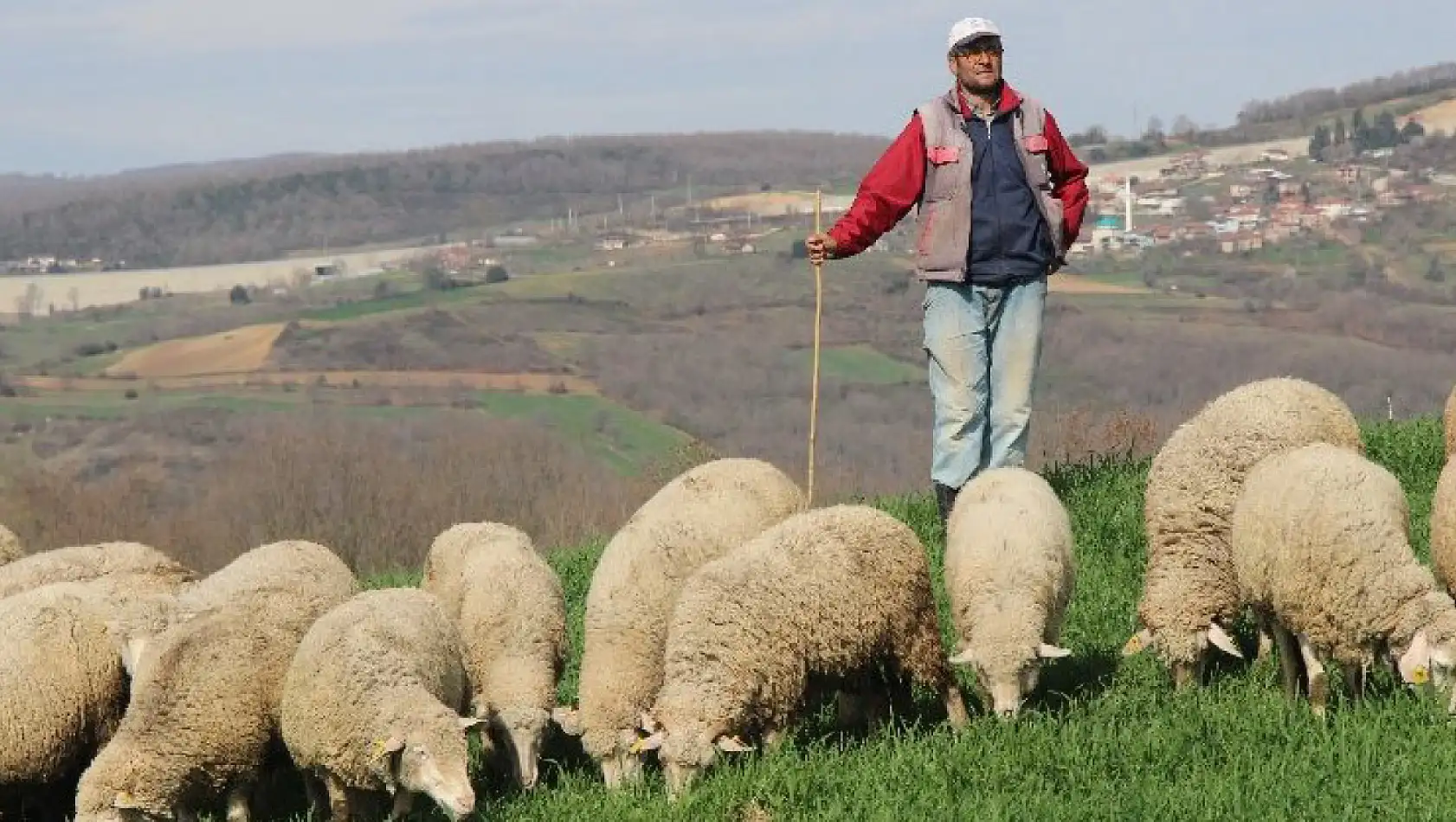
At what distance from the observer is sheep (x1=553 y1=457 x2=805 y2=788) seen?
32.5 ft

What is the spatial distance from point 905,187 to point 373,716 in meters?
5.06

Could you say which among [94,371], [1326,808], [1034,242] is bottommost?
[94,371]

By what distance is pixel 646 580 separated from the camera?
416 inches

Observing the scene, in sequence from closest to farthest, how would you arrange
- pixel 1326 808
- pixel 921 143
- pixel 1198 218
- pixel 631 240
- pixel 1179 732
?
pixel 1326 808
pixel 1179 732
pixel 921 143
pixel 1198 218
pixel 631 240

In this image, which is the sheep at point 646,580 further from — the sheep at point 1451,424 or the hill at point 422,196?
the hill at point 422,196

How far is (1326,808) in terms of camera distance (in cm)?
753

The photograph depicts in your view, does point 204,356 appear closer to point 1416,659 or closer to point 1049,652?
point 1049,652

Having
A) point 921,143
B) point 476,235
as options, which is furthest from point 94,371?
point 921,143

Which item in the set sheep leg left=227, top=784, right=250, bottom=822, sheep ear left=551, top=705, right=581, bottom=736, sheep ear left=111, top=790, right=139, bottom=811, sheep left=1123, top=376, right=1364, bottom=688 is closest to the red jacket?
sheep left=1123, top=376, right=1364, bottom=688

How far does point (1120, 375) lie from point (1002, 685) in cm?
5530

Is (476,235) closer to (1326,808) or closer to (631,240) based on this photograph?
(631,240)

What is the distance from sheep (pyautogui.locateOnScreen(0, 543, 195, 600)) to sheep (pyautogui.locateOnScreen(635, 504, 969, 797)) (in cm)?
375

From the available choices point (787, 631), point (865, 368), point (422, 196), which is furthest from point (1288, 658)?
point (422, 196)

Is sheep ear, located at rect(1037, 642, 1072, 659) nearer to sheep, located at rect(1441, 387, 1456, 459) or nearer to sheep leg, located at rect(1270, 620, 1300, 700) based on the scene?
sheep leg, located at rect(1270, 620, 1300, 700)
